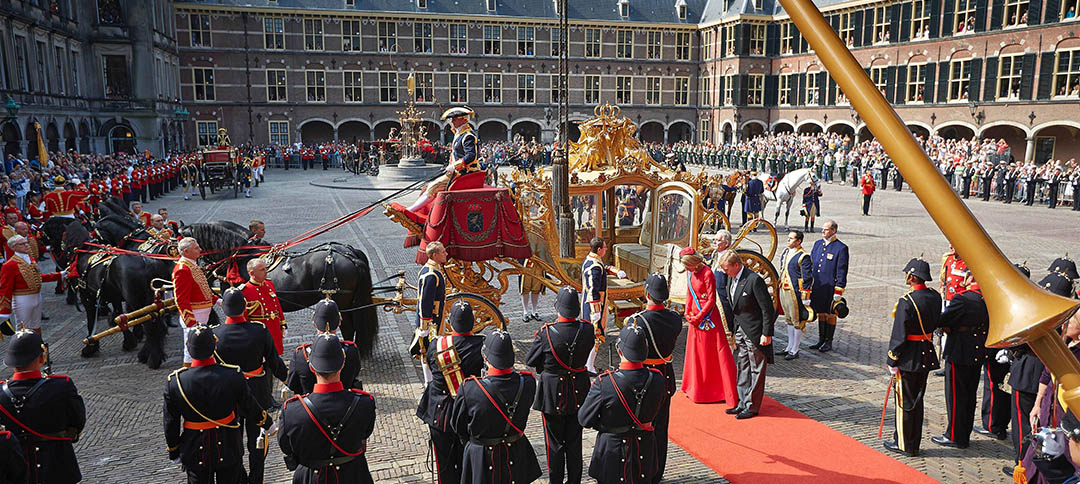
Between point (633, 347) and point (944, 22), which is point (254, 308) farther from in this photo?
point (944, 22)

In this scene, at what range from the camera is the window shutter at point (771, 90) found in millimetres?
45281

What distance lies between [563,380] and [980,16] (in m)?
34.7

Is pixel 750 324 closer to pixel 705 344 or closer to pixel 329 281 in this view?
pixel 705 344

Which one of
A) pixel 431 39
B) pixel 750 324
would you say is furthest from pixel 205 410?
pixel 431 39

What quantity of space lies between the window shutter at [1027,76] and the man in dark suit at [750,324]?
31.1 meters

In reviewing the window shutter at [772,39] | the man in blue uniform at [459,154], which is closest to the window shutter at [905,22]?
the window shutter at [772,39]

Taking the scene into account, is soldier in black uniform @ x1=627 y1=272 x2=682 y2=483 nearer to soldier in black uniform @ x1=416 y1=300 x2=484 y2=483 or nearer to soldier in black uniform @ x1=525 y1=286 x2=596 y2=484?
soldier in black uniform @ x1=525 y1=286 x2=596 y2=484

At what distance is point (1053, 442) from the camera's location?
322 centimetres

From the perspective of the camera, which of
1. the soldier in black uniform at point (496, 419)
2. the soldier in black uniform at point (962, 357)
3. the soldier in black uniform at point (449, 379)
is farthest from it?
the soldier in black uniform at point (962, 357)

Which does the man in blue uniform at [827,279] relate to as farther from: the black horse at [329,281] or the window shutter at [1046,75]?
the window shutter at [1046,75]

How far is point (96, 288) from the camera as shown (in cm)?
916

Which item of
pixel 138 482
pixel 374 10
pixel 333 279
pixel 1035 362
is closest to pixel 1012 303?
pixel 1035 362

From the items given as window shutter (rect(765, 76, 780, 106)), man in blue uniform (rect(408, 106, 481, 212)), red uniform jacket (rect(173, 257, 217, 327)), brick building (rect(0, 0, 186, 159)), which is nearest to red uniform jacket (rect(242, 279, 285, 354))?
red uniform jacket (rect(173, 257, 217, 327))

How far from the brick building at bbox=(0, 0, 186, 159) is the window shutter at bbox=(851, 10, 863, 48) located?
3885cm
